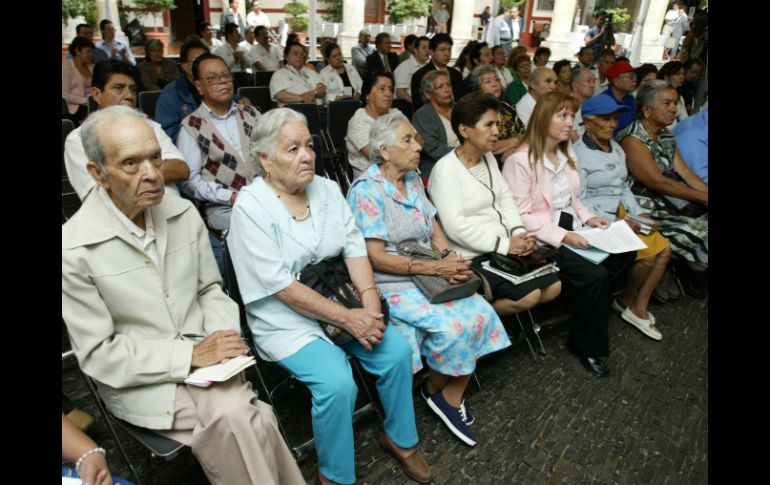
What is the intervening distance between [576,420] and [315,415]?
55.5 inches

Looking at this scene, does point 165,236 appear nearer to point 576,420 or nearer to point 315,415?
point 315,415

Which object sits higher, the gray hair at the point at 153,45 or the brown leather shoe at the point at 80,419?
the gray hair at the point at 153,45

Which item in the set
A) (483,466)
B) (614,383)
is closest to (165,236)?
(483,466)

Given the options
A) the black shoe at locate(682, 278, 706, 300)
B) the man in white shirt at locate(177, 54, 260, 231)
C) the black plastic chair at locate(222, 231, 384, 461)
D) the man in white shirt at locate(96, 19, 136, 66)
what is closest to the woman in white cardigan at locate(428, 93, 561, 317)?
the black plastic chair at locate(222, 231, 384, 461)

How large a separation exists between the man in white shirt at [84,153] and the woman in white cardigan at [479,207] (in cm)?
140

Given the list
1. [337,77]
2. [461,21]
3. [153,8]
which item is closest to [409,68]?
[337,77]

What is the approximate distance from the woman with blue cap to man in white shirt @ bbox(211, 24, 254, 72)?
593 cm

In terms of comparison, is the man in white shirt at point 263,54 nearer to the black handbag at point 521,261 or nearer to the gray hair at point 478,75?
the gray hair at point 478,75

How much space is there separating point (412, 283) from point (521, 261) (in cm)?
62

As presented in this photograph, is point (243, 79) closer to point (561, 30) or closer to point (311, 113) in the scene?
point (311, 113)

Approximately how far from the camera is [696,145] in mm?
3641

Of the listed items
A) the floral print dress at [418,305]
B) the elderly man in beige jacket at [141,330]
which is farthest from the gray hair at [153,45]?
the elderly man in beige jacket at [141,330]

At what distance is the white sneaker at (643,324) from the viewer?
3.13 metres

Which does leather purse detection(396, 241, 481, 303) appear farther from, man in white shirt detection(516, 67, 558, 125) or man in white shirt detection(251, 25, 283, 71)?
man in white shirt detection(251, 25, 283, 71)
